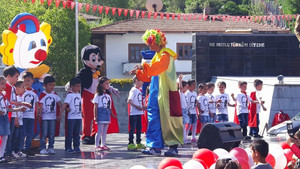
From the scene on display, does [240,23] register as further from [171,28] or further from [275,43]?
[275,43]

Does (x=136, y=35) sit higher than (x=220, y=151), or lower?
higher

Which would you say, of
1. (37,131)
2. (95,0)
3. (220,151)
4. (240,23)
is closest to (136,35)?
(240,23)

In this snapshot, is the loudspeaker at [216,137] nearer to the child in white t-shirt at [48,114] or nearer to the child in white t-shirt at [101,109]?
the child in white t-shirt at [101,109]

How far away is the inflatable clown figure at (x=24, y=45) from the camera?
13859 millimetres

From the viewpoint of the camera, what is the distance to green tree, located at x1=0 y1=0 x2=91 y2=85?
44531 mm

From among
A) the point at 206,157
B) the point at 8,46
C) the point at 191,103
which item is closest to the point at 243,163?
the point at 206,157

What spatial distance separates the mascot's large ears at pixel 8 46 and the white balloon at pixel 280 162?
6370 mm

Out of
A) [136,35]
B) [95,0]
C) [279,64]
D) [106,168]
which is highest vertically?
[95,0]

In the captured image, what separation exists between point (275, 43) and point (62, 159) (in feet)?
48.8

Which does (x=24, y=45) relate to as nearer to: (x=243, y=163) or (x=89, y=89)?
(x=89, y=89)

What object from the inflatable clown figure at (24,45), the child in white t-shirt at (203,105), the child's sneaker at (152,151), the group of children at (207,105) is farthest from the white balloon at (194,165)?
the child in white t-shirt at (203,105)

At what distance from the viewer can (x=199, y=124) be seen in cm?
1684

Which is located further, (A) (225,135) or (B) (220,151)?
(A) (225,135)

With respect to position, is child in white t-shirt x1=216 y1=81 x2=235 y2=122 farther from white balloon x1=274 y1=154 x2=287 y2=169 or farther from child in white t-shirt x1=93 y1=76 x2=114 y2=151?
white balloon x1=274 y1=154 x2=287 y2=169
